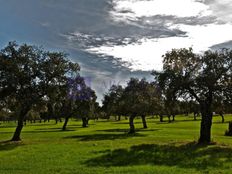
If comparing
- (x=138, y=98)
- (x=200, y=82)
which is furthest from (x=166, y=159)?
(x=138, y=98)

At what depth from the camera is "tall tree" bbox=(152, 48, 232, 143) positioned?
47.8 meters

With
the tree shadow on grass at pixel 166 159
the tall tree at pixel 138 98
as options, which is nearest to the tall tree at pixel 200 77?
the tree shadow on grass at pixel 166 159

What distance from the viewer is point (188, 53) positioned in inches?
1984

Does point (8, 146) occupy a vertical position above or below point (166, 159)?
above

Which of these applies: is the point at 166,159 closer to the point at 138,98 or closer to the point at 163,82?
the point at 163,82

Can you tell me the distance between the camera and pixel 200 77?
158ft

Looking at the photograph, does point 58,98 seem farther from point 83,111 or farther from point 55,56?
point 83,111

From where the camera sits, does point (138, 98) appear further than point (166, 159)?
Yes

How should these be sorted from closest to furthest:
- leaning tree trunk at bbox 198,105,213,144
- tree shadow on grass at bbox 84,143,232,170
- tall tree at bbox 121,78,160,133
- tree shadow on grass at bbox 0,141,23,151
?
tree shadow on grass at bbox 84,143,232,170 < tree shadow on grass at bbox 0,141,23,151 < leaning tree trunk at bbox 198,105,213,144 < tall tree at bbox 121,78,160,133

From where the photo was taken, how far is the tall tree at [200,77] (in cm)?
4781

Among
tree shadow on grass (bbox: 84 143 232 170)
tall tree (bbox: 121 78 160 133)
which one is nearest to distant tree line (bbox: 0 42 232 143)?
tree shadow on grass (bbox: 84 143 232 170)

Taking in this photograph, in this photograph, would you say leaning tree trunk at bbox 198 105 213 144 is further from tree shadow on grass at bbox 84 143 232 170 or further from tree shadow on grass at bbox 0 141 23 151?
tree shadow on grass at bbox 0 141 23 151

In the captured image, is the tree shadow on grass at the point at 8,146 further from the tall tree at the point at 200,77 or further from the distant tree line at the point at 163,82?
the tall tree at the point at 200,77

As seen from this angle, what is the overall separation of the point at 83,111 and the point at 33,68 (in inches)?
2022
